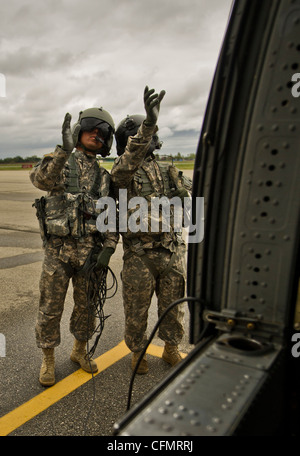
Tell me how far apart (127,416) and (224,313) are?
579 millimetres

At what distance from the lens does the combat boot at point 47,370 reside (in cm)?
291

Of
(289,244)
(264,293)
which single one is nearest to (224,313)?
(264,293)

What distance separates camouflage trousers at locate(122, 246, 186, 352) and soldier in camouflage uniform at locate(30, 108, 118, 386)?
0.28 meters

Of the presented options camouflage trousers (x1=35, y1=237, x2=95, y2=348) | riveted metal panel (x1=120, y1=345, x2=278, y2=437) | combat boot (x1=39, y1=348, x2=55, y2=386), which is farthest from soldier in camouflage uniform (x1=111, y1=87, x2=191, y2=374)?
riveted metal panel (x1=120, y1=345, x2=278, y2=437)

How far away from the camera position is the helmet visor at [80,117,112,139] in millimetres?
3176

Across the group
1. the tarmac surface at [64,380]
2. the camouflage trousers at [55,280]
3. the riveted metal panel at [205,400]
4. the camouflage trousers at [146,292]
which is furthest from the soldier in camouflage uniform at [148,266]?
the riveted metal panel at [205,400]

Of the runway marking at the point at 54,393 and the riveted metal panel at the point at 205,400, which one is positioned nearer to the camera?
the riveted metal panel at the point at 205,400

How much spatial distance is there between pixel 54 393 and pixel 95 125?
88.6 inches

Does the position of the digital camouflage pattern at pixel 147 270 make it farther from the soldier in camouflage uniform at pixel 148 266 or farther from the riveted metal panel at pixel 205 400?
the riveted metal panel at pixel 205 400

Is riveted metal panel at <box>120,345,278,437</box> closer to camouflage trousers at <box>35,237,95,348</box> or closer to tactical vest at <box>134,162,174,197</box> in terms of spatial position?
camouflage trousers at <box>35,237,95,348</box>

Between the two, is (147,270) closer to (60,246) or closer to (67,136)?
(60,246)

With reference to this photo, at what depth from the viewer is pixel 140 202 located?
313cm

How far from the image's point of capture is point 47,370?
9.72 ft

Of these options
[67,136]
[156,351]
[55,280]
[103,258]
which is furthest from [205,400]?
[156,351]
